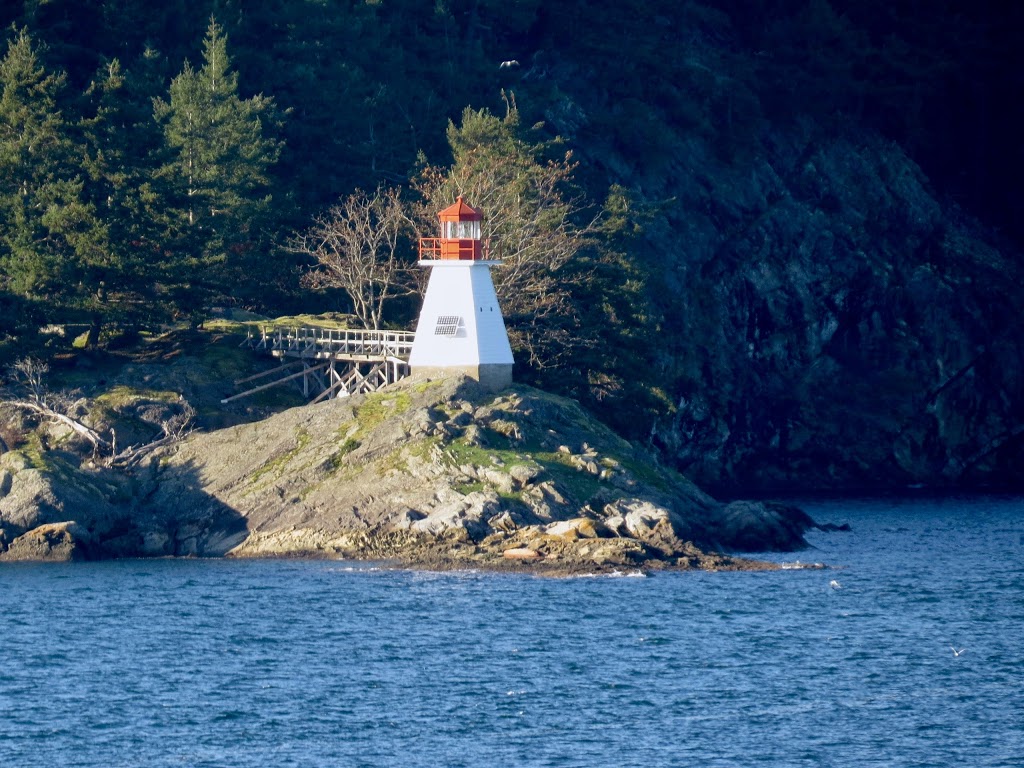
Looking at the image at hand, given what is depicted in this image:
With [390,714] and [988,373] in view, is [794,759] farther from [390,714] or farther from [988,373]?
[988,373]

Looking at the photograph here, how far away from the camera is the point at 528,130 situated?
80938mm

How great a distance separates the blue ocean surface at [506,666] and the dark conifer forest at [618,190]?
1555 centimetres

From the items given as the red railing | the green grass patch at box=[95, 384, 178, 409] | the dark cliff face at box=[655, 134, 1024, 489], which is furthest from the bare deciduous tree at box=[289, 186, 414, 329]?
the dark cliff face at box=[655, 134, 1024, 489]

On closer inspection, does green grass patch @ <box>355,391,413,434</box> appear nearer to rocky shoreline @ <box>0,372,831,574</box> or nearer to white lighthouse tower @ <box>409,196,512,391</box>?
rocky shoreline @ <box>0,372,831,574</box>

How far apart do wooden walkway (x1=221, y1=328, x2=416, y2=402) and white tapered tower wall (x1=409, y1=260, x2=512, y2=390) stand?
1951 millimetres

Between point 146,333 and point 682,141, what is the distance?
1343 inches

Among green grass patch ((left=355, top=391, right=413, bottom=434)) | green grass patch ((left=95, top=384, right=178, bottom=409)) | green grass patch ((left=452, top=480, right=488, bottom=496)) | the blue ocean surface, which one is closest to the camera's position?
the blue ocean surface

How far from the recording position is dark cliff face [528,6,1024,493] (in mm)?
87562

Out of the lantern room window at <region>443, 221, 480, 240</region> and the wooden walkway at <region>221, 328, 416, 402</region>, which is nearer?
the lantern room window at <region>443, 221, 480, 240</region>

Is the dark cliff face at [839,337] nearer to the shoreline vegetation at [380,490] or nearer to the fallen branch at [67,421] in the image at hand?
the shoreline vegetation at [380,490]

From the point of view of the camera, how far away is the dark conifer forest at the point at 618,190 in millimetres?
68188

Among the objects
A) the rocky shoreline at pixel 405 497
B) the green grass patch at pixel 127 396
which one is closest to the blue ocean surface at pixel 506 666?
the rocky shoreline at pixel 405 497

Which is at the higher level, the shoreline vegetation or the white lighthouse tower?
the white lighthouse tower

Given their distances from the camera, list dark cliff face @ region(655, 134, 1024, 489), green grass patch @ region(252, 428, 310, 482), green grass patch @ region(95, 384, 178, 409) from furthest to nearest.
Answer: dark cliff face @ region(655, 134, 1024, 489), green grass patch @ region(95, 384, 178, 409), green grass patch @ region(252, 428, 310, 482)
